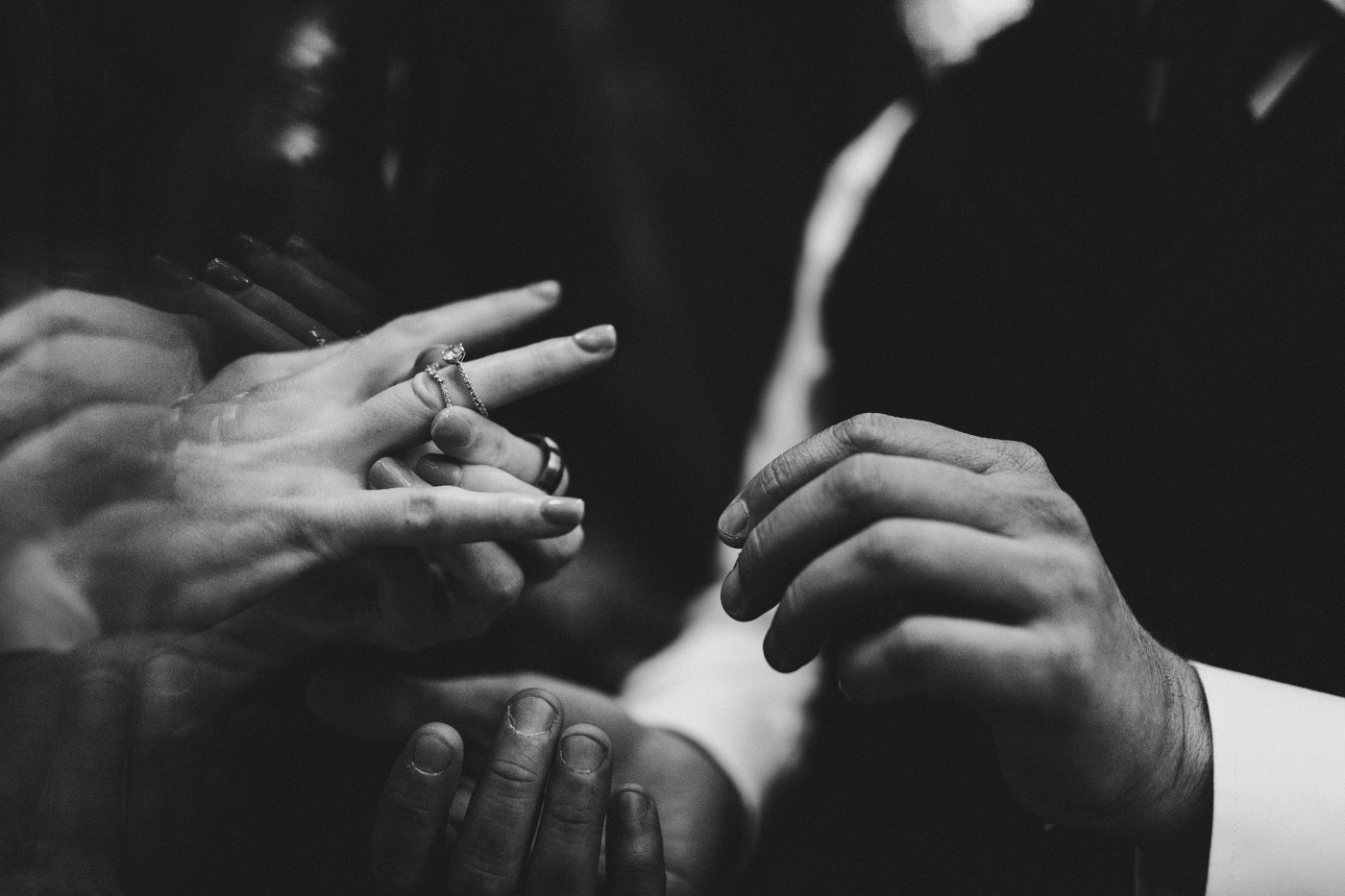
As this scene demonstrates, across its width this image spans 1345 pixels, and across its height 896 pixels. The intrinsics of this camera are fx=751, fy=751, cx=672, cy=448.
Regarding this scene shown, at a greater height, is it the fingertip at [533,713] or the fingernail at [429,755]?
the fingertip at [533,713]

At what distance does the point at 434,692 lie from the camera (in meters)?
0.63

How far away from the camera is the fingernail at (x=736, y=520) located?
43cm

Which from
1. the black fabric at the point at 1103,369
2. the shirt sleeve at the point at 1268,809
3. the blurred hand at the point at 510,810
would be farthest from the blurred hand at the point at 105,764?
the shirt sleeve at the point at 1268,809

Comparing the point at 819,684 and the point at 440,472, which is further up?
the point at 440,472

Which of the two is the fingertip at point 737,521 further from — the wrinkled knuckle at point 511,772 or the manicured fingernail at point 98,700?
the manicured fingernail at point 98,700

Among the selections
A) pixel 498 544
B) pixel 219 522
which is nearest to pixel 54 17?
pixel 219 522

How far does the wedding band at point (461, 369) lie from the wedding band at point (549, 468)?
5cm

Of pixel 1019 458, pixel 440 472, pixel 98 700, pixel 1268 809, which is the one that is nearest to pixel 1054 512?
pixel 1019 458

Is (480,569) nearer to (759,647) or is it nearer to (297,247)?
(297,247)

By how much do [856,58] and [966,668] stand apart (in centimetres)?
88

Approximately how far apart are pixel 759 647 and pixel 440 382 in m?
0.56

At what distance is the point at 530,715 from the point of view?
20.9 inches

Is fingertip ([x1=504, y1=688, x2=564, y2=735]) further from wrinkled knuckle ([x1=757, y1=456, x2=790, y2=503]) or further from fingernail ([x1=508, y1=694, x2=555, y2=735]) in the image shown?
wrinkled knuckle ([x1=757, y1=456, x2=790, y2=503])

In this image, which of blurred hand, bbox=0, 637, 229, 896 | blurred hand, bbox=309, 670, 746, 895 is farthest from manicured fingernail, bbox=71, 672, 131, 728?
blurred hand, bbox=309, 670, 746, 895
